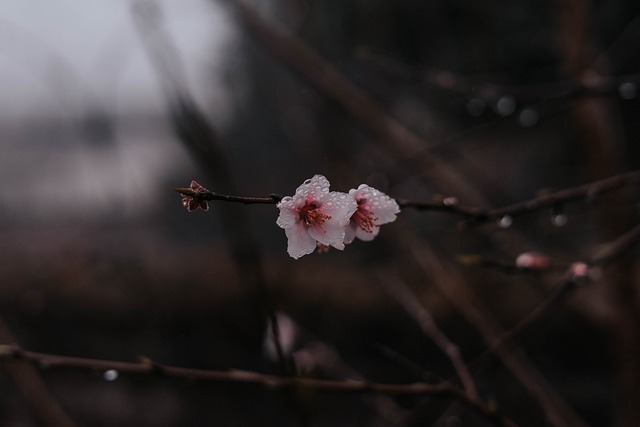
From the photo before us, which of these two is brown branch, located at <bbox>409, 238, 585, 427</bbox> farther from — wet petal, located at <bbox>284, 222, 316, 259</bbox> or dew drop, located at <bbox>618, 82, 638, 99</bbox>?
wet petal, located at <bbox>284, 222, 316, 259</bbox>

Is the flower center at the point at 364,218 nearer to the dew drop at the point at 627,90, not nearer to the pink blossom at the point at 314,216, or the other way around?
the pink blossom at the point at 314,216

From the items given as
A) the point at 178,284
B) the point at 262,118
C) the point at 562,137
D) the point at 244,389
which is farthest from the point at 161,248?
the point at 562,137

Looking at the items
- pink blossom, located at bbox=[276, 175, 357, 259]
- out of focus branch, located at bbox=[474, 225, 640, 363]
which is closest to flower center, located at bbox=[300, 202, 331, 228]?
pink blossom, located at bbox=[276, 175, 357, 259]

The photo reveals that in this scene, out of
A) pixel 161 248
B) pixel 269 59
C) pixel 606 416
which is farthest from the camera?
pixel 161 248

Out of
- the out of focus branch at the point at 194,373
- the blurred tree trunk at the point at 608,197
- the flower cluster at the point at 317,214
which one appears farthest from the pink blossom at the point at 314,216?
the blurred tree trunk at the point at 608,197

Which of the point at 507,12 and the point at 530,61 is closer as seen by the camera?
the point at 507,12

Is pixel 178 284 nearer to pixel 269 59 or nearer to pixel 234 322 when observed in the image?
pixel 234 322

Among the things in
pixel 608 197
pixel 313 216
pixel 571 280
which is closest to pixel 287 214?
pixel 313 216

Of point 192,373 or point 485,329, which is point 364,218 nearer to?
point 192,373
